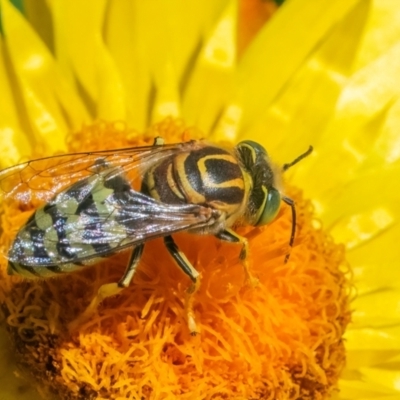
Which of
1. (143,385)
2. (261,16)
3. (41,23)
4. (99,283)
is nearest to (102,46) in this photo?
(41,23)

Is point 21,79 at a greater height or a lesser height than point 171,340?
greater

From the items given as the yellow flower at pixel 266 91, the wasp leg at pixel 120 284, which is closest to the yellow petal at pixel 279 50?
the yellow flower at pixel 266 91

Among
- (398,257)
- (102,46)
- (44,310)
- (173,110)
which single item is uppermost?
(102,46)

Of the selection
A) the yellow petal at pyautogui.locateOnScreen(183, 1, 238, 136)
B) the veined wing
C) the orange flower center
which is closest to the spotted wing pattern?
the veined wing

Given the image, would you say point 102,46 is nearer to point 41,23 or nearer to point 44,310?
point 41,23

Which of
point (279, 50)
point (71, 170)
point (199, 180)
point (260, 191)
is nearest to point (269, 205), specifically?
point (260, 191)

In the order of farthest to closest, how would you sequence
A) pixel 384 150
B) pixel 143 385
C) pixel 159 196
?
1. pixel 384 150
2. pixel 143 385
3. pixel 159 196

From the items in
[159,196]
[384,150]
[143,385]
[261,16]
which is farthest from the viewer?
[261,16]

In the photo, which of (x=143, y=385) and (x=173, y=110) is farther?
(x=173, y=110)
